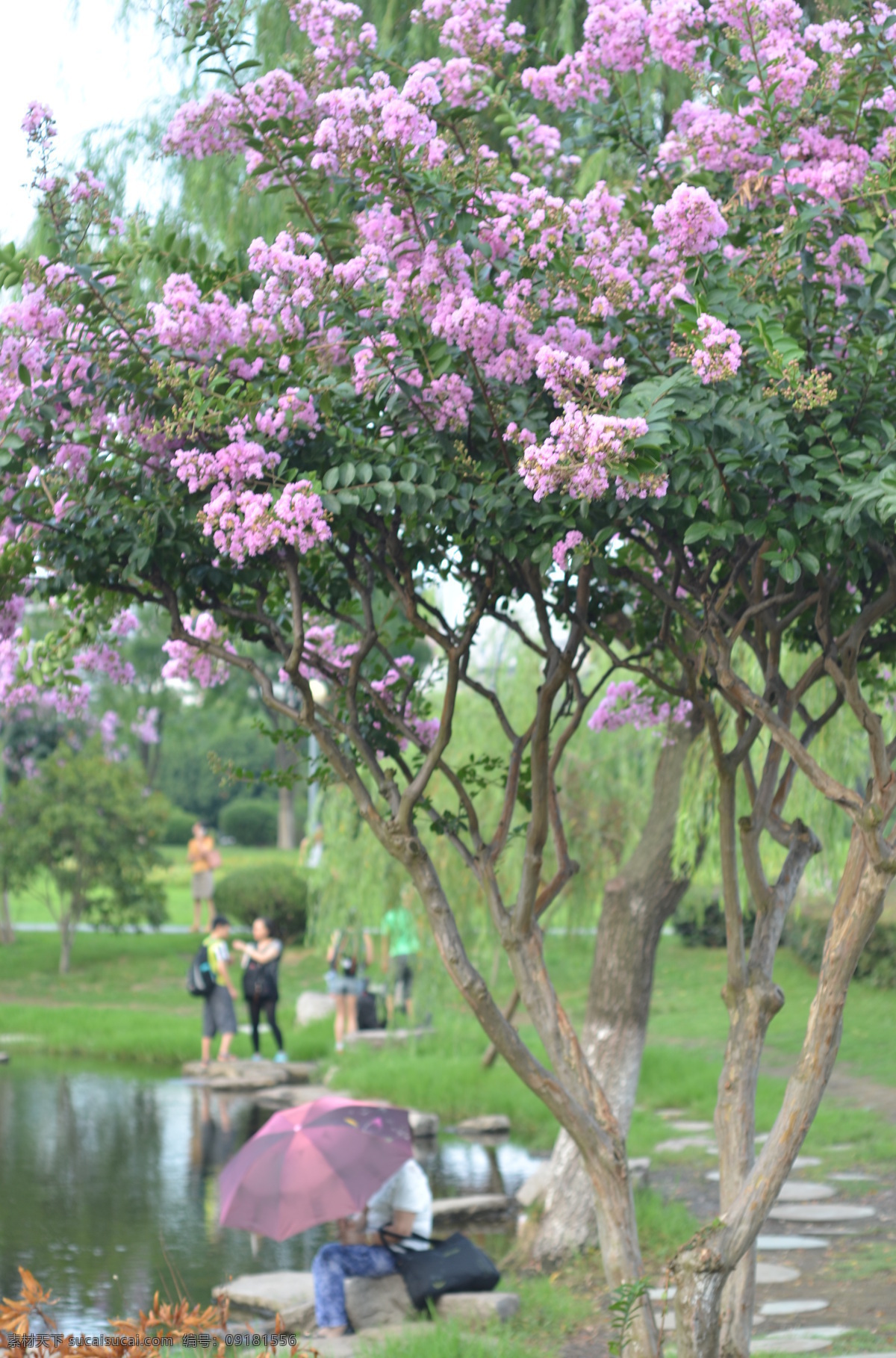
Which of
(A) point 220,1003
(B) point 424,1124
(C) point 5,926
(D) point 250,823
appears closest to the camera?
(B) point 424,1124

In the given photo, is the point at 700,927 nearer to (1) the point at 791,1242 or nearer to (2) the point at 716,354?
(1) the point at 791,1242

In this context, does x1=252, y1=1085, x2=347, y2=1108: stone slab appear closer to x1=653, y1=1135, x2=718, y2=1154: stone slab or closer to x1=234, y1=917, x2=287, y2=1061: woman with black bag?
x1=234, y1=917, x2=287, y2=1061: woman with black bag

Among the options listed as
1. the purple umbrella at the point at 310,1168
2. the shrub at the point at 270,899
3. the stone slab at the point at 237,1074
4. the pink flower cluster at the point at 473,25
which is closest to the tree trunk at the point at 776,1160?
the purple umbrella at the point at 310,1168

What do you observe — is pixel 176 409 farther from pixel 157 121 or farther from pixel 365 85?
pixel 157 121

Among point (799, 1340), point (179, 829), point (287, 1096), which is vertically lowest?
point (287, 1096)

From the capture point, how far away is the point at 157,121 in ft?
25.0

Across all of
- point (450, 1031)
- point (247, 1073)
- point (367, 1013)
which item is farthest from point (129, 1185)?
point (367, 1013)

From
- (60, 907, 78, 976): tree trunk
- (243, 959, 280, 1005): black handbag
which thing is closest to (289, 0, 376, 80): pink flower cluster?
(243, 959, 280, 1005): black handbag

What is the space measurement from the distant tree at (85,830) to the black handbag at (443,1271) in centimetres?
1605

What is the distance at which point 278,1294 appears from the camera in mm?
7242

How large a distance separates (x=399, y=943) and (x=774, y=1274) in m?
7.57

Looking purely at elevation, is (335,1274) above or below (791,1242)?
above

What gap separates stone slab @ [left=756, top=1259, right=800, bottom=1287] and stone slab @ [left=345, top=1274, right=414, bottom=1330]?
5.97 feet

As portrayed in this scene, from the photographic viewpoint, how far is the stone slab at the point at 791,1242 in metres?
7.93
